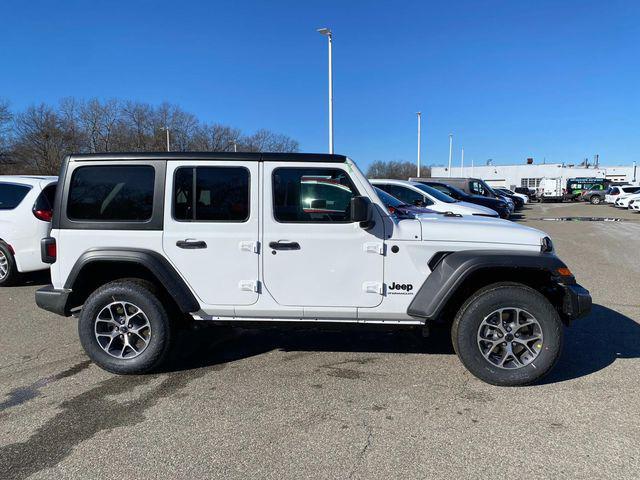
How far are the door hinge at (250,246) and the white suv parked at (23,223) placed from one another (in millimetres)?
4709

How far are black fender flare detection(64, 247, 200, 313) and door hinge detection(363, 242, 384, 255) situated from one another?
1.59 meters

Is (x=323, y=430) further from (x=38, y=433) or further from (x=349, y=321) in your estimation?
(x=38, y=433)

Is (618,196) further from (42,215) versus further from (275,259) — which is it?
(42,215)

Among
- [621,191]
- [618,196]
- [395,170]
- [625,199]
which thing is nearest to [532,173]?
[395,170]

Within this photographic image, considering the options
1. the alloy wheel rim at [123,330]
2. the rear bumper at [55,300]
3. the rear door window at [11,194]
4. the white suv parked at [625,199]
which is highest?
the white suv parked at [625,199]

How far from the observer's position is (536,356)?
371 centimetres

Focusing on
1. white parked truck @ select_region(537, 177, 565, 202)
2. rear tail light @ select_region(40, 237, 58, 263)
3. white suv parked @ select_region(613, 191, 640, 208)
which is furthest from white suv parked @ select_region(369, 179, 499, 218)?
white parked truck @ select_region(537, 177, 565, 202)

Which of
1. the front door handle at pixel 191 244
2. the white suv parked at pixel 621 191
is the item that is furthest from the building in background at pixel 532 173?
the front door handle at pixel 191 244

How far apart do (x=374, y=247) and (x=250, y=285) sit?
3.71 feet

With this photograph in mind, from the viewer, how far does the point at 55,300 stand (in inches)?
157

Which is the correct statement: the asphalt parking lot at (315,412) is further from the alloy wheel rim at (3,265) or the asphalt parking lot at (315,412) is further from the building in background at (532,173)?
the building in background at (532,173)

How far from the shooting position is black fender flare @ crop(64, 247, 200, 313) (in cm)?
384

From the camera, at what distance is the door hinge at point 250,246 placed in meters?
3.85

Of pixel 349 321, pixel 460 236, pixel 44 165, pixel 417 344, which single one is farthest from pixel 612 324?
pixel 44 165
